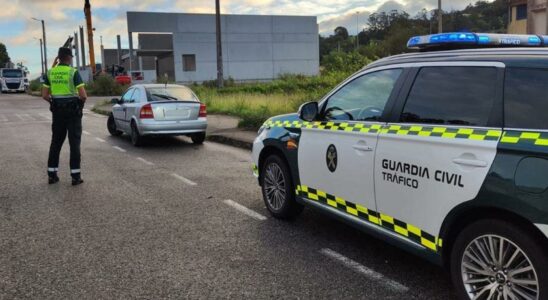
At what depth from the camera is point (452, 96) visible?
370cm

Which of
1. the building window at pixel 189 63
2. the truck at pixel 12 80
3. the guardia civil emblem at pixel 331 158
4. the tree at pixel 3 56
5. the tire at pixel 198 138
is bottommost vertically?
the tire at pixel 198 138

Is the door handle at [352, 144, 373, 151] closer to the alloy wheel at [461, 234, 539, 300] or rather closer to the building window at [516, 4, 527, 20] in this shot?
the alloy wheel at [461, 234, 539, 300]

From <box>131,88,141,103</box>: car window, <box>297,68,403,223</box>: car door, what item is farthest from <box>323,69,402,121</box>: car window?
<box>131,88,141,103</box>: car window

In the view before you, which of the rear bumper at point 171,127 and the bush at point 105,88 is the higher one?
the bush at point 105,88

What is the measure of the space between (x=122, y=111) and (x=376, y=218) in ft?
35.0

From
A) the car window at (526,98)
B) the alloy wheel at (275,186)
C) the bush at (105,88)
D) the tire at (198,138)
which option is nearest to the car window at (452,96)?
the car window at (526,98)

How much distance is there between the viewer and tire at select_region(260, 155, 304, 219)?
5695 mm

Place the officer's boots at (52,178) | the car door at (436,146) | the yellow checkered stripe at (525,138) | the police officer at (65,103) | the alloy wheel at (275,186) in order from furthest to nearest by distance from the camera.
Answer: the officer's boots at (52,178)
the police officer at (65,103)
the alloy wheel at (275,186)
the car door at (436,146)
the yellow checkered stripe at (525,138)

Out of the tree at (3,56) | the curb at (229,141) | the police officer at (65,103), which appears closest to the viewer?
the police officer at (65,103)

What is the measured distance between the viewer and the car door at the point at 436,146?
3314 mm

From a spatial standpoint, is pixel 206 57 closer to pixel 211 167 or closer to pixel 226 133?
pixel 226 133

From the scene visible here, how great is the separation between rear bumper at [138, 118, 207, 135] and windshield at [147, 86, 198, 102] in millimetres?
557

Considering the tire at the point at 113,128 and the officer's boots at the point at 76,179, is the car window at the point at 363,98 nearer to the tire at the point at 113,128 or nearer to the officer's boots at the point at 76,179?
the officer's boots at the point at 76,179

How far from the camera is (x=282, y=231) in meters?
5.54
